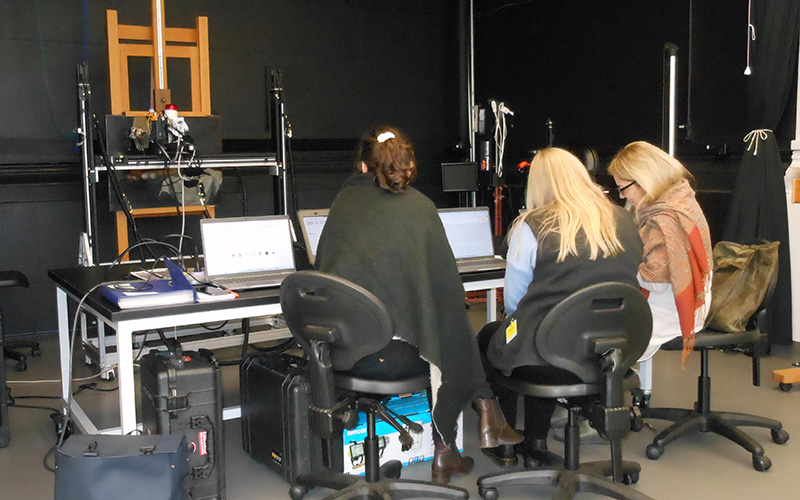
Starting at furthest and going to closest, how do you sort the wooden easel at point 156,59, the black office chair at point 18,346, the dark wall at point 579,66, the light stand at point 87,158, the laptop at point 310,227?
the dark wall at point 579,66
the wooden easel at point 156,59
the light stand at point 87,158
the black office chair at point 18,346
the laptop at point 310,227

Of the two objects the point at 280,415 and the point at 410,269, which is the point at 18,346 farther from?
the point at 410,269

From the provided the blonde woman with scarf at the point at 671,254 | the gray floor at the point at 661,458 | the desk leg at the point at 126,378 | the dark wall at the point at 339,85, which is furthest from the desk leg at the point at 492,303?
the dark wall at the point at 339,85

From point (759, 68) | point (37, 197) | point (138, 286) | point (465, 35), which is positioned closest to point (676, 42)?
point (759, 68)

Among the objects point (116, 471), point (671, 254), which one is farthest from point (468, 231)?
point (116, 471)

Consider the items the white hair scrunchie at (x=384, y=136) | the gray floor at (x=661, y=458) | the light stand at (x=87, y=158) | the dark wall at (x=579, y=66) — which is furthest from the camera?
the dark wall at (x=579, y=66)

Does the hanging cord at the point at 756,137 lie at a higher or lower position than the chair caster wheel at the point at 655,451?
higher

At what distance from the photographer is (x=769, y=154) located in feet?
13.6

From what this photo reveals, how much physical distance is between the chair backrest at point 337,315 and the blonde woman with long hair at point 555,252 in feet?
1.38

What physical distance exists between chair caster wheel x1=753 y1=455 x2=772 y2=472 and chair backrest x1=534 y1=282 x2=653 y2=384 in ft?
3.02

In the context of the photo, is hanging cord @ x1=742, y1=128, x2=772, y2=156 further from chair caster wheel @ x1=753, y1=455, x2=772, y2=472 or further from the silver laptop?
chair caster wheel @ x1=753, y1=455, x2=772, y2=472

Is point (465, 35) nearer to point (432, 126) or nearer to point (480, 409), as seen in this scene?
point (432, 126)

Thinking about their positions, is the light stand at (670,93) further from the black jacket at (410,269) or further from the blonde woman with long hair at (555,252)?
the black jacket at (410,269)

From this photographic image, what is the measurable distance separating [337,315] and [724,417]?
5.68 feet

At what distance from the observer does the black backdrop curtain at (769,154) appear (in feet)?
13.6
